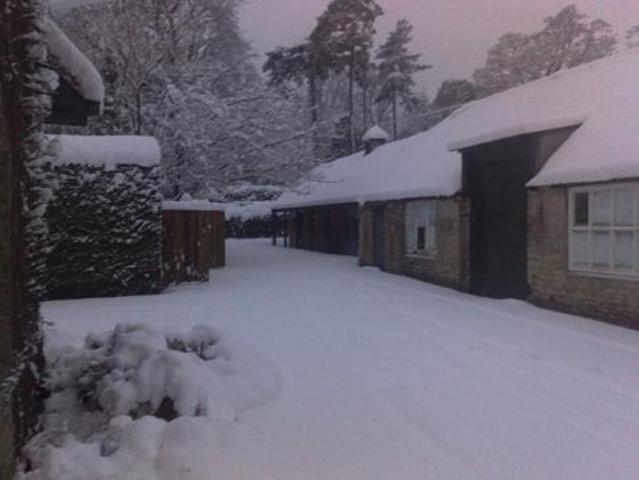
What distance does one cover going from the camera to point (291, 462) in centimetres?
408

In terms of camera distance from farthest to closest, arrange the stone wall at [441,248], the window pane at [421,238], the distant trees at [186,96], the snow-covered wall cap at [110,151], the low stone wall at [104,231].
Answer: the distant trees at [186,96], the window pane at [421,238], the stone wall at [441,248], the snow-covered wall cap at [110,151], the low stone wall at [104,231]

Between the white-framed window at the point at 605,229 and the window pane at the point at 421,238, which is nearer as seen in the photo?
the white-framed window at the point at 605,229

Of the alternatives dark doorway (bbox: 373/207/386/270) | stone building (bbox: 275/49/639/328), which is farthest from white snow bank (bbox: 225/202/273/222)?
stone building (bbox: 275/49/639/328)

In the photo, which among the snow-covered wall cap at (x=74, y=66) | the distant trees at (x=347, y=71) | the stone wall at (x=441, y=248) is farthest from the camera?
the distant trees at (x=347, y=71)

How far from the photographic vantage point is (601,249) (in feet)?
32.6

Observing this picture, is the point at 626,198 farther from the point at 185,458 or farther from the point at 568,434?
the point at 185,458

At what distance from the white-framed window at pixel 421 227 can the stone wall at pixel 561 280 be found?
4.04m

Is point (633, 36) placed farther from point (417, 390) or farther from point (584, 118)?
point (417, 390)

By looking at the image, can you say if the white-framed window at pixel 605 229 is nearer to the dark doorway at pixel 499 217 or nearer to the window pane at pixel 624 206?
the window pane at pixel 624 206

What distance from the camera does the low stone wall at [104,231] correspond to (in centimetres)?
1245

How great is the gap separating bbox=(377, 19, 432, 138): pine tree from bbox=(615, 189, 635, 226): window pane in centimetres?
2619

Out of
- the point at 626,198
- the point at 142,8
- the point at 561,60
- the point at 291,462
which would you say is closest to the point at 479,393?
the point at 291,462

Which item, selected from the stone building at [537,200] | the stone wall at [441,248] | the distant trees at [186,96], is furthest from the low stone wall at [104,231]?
the stone building at [537,200]

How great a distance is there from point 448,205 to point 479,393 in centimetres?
911
